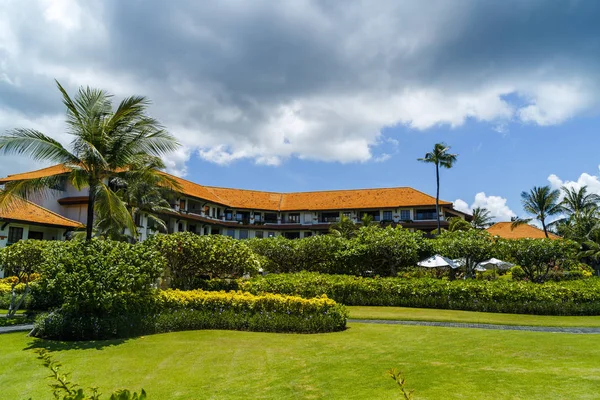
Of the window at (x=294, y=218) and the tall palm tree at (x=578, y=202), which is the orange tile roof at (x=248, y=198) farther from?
the tall palm tree at (x=578, y=202)

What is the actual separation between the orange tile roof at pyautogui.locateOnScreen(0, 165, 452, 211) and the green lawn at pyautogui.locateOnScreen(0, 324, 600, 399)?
118 feet

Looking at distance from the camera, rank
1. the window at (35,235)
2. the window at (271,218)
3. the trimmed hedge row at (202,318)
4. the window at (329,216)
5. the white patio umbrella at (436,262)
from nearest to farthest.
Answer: the trimmed hedge row at (202,318) → the white patio umbrella at (436,262) → the window at (35,235) → the window at (329,216) → the window at (271,218)

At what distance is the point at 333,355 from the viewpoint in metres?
9.20

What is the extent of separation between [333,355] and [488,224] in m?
60.1

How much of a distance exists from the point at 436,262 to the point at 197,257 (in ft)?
43.3

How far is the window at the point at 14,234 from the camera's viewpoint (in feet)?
89.3

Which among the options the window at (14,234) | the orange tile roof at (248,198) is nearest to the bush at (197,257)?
the window at (14,234)

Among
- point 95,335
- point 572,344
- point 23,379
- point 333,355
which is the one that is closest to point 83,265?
Result: point 95,335

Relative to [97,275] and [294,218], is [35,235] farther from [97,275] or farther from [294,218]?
[294,218]

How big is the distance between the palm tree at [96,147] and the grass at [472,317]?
9599 mm

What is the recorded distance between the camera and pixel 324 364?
331 inches

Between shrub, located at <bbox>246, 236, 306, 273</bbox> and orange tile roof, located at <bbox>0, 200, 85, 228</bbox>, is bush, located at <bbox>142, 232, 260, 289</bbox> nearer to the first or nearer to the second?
shrub, located at <bbox>246, 236, 306, 273</bbox>

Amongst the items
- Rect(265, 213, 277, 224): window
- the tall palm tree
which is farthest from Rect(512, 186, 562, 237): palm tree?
Rect(265, 213, 277, 224): window

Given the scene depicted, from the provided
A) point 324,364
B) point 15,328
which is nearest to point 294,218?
point 15,328
